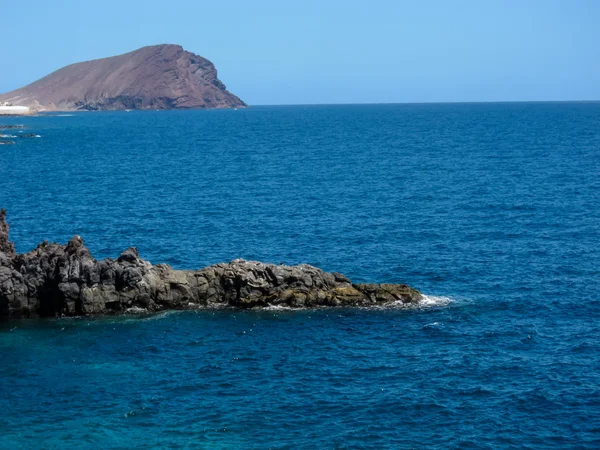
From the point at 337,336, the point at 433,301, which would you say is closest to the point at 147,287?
the point at 337,336

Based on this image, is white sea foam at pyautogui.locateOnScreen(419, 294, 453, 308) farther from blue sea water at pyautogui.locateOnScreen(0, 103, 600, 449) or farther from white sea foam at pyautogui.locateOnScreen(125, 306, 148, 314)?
white sea foam at pyautogui.locateOnScreen(125, 306, 148, 314)

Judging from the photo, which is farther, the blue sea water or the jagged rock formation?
the jagged rock formation

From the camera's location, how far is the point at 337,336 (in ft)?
164

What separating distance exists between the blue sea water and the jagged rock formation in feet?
4.88

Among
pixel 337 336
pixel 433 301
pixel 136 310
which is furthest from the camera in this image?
pixel 433 301

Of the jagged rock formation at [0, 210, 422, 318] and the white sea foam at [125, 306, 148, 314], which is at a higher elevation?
the jagged rock formation at [0, 210, 422, 318]

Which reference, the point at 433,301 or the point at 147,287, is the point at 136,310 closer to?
the point at 147,287

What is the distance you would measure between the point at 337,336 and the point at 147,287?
561 inches

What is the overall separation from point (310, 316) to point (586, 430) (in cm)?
2091

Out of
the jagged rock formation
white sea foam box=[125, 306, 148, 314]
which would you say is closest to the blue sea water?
white sea foam box=[125, 306, 148, 314]

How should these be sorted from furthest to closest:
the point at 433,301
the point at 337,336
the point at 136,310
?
1. the point at 433,301
2. the point at 136,310
3. the point at 337,336

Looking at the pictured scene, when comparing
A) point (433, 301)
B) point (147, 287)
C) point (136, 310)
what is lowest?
point (433, 301)

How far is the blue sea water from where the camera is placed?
1516 inches

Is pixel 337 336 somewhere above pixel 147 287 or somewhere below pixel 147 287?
below
